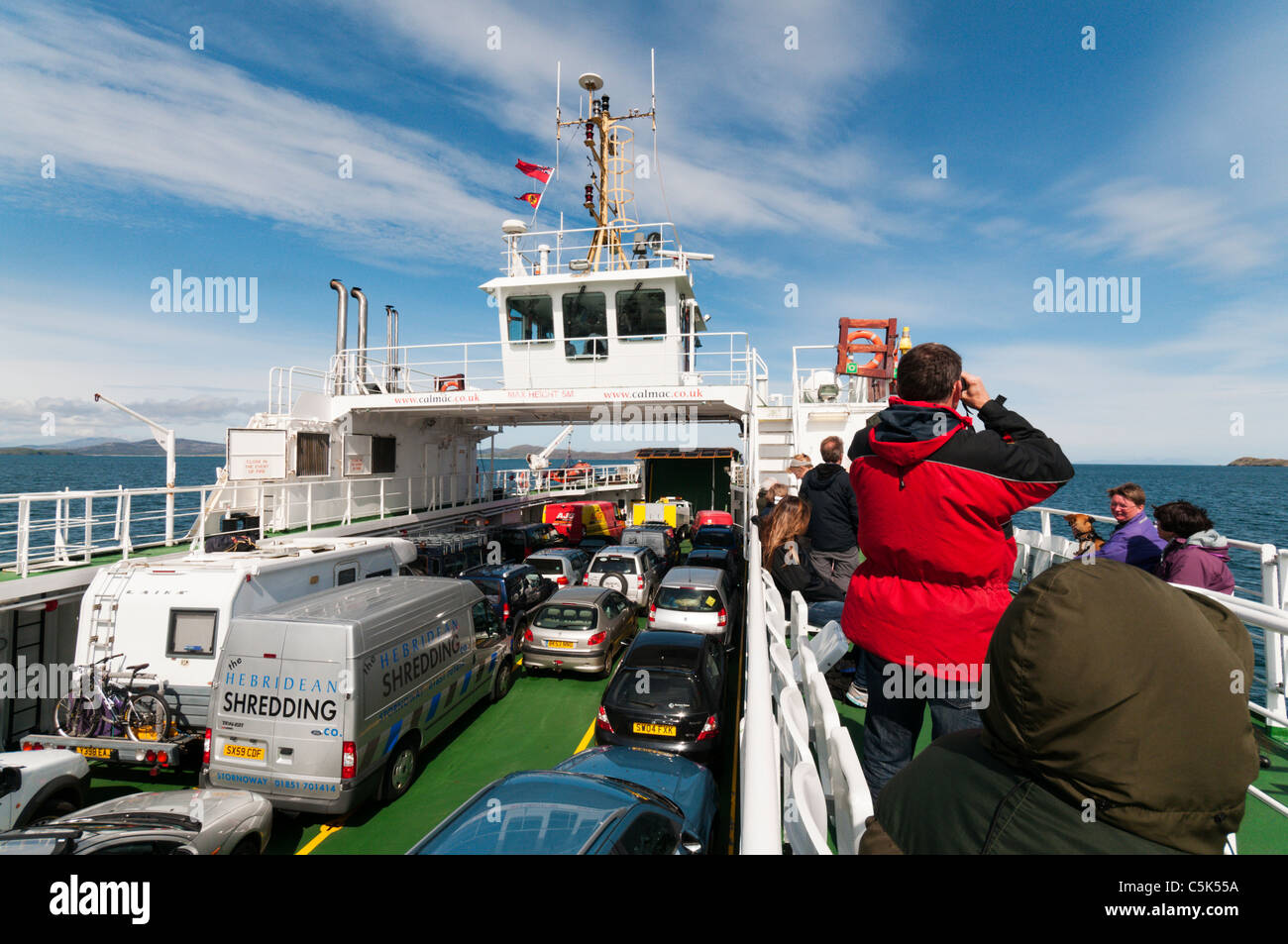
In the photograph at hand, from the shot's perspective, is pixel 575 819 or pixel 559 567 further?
pixel 559 567

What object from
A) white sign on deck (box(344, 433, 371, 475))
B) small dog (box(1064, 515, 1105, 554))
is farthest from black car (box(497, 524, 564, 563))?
small dog (box(1064, 515, 1105, 554))

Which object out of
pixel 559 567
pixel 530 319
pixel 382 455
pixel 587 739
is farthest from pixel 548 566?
pixel 530 319

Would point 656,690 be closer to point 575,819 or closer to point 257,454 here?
point 575,819

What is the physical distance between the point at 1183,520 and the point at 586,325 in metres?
13.7

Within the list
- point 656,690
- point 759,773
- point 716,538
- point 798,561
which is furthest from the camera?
point 716,538

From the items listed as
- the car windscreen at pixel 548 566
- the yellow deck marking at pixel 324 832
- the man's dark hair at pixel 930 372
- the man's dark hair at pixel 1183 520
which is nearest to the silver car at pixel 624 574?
the car windscreen at pixel 548 566

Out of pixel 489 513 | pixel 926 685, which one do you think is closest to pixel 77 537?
pixel 489 513

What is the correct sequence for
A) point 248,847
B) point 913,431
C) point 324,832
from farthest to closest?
point 324,832
point 248,847
point 913,431

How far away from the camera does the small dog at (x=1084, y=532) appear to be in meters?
7.12

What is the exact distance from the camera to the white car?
17.3 ft

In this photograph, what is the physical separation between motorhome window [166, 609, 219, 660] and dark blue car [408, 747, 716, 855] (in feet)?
16.3

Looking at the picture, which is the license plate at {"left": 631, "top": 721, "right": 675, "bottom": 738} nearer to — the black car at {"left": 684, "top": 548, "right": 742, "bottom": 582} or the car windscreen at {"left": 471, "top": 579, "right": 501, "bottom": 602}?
the car windscreen at {"left": 471, "top": 579, "right": 501, "bottom": 602}

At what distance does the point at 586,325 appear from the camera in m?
16.3
